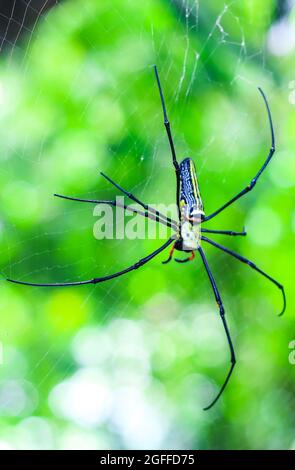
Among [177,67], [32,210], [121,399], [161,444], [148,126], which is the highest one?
[177,67]

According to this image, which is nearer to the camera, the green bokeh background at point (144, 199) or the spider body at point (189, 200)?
the spider body at point (189, 200)

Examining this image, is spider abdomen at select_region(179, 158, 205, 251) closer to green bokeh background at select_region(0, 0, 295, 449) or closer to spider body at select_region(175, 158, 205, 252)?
spider body at select_region(175, 158, 205, 252)

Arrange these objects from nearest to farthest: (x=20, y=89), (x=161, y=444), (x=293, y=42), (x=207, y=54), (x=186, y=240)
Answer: (x=186, y=240) → (x=20, y=89) → (x=207, y=54) → (x=293, y=42) → (x=161, y=444)

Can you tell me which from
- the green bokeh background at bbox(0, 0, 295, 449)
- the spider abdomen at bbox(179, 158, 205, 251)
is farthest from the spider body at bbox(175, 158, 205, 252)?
the green bokeh background at bbox(0, 0, 295, 449)

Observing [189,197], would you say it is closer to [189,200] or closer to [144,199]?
[189,200]

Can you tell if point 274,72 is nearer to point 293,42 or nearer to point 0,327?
point 293,42

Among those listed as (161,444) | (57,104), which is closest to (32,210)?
(57,104)

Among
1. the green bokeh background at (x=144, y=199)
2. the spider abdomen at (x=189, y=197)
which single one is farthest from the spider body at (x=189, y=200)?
the green bokeh background at (x=144, y=199)

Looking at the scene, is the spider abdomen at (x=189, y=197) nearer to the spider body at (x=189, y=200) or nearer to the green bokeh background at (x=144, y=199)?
the spider body at (x=189, y=200)

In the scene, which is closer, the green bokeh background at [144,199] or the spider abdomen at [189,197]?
the spider abdomen at [189,197]
